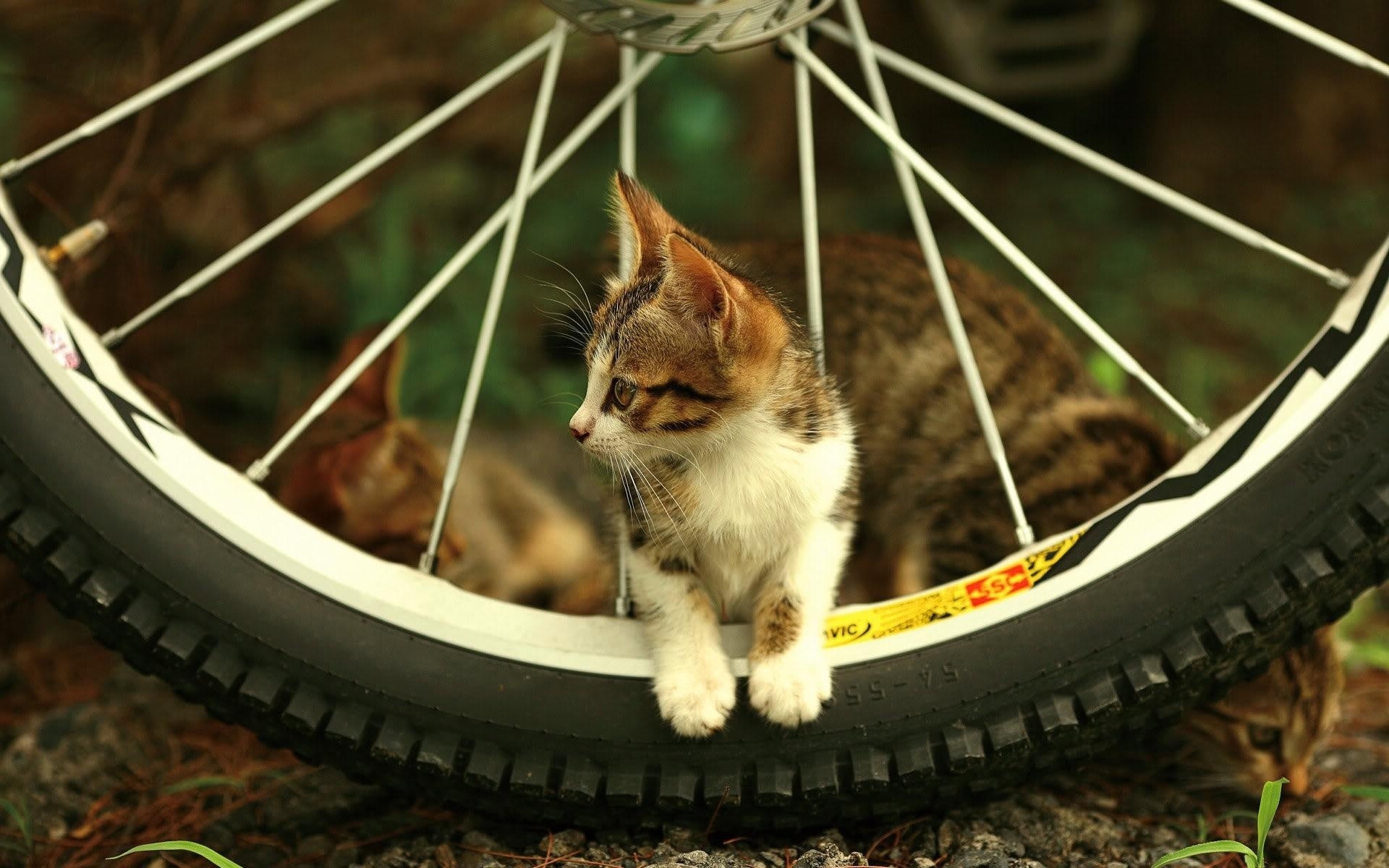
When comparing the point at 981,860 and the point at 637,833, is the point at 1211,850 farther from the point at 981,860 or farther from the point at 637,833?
the point at 637,833

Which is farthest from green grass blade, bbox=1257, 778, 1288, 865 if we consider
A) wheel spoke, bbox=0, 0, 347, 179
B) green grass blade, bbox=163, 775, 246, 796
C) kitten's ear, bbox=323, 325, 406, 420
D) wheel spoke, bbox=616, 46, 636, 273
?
wheel spoke, bbox=0, 0, 347, 179

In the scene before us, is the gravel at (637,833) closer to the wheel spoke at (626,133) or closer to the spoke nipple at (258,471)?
the spoke nipple at (258,471)

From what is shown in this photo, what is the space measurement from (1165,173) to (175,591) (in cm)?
425

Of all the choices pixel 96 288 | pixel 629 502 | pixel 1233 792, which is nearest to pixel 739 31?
pixel 629 502

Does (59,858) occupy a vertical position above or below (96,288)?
below

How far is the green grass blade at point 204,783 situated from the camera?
85.5 inches

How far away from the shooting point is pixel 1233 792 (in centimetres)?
227

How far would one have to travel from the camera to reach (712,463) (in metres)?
1.93

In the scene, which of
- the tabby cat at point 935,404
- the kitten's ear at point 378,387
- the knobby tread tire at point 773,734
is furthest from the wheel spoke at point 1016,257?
the kitten's ear at point 378,387

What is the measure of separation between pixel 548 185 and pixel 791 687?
124 inches

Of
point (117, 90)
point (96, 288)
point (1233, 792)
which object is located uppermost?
point (117, 90)

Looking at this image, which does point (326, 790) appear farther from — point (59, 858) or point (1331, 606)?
point (1331, 606)

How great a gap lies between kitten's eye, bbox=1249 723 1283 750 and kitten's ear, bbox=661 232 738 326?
4.30 feet

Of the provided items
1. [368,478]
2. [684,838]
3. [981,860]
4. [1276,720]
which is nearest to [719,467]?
[684,838]
